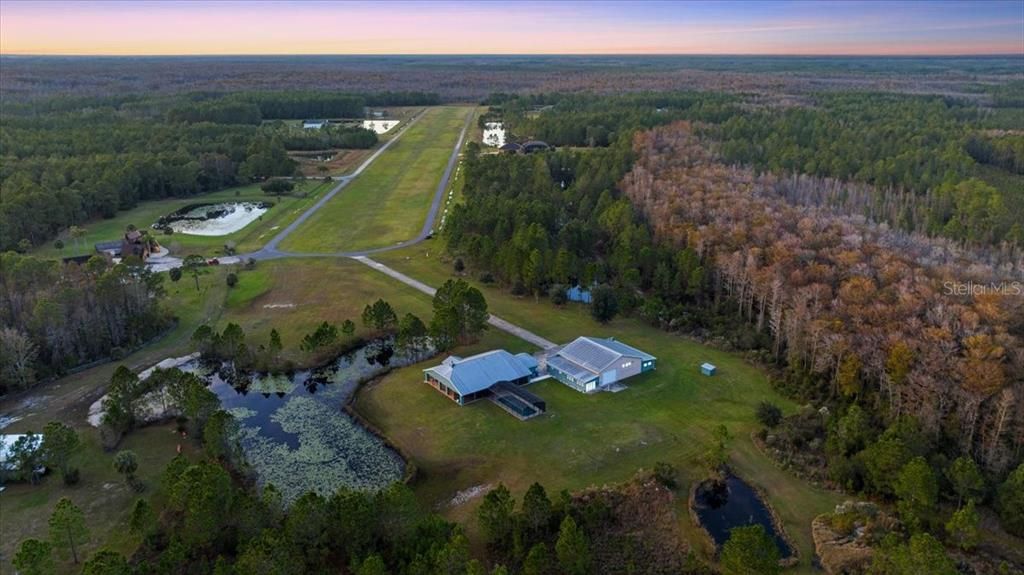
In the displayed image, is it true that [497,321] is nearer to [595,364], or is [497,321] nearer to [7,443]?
[595,364]

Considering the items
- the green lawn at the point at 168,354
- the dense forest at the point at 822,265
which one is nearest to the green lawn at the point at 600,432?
the dense forest at the point at 822,265

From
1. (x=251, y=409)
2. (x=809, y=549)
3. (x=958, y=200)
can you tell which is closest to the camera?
(x=809, y=549)

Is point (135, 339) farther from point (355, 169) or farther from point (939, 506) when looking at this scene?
point (355, 169)

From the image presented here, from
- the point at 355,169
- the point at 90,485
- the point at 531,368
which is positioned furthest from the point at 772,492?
the point at 355,169

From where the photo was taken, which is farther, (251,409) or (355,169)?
(355,169)

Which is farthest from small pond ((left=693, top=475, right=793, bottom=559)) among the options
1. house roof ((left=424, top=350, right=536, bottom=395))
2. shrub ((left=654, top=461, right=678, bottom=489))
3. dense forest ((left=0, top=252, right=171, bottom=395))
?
dense forest ((left=0, top=252, right=171, bottom=395))

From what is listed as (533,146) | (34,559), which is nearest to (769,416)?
(34,559)

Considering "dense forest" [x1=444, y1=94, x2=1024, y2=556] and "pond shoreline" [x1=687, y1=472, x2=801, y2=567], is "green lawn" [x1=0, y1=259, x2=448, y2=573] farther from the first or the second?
"pond shoreline" [x1=687, y1=472, x2=801, y2=567]

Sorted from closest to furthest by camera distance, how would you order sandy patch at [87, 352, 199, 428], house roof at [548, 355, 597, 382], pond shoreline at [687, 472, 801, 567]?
1. pond shoreline at [687, 472, 801, 567]
2. sandy patch at [87, 352, 199, 428]
3. house roof at [548, 355, 597, 382]
